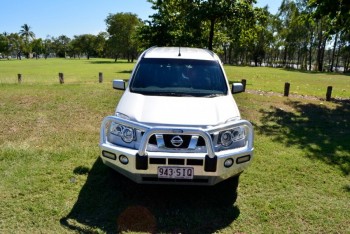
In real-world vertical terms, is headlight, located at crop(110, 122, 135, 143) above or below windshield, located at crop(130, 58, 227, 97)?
below

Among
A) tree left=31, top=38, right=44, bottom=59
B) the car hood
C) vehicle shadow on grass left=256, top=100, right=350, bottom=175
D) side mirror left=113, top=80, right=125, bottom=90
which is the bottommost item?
vehicle shadow on grass left=256, top=100, right=350, bottom=175

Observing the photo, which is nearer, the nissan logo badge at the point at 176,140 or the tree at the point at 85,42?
the nissan logo badge at the point at 176,140

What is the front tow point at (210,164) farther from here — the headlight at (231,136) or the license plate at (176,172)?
the headlight at (231,136)

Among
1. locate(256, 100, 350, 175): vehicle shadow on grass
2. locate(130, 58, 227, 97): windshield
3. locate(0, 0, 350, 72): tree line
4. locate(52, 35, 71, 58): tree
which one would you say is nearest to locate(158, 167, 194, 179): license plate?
locate(130, 58, 227, 97): windshield

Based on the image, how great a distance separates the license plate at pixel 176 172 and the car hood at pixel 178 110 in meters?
0.53

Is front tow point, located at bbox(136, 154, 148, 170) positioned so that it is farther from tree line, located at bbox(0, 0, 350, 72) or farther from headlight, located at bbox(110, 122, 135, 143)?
tree line, located at bbox(0, 0, 350, 72)

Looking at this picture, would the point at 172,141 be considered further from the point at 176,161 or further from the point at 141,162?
the point at 141,162

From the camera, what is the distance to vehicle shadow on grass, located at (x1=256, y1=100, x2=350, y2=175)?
5992mm

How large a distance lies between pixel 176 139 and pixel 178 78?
176 cm

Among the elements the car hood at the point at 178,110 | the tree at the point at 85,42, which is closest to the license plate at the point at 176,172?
the car hood at the point at 178,110

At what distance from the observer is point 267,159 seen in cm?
562

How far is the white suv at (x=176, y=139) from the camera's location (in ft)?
11.5

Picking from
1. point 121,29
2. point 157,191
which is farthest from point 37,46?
point 157,191

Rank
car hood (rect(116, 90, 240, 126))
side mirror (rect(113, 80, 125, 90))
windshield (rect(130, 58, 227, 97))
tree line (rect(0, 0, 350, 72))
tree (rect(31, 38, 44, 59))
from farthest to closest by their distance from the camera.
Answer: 1. tree (rect(31, 38, 44, 59))
2. tree line (rect(0, 0, 350, 72))
3. side mirror (rect(113, 80, 125, 90))
4. windshield (rect(130, 58, 227, 97))
5. car hood (rect(116, 90, 240, 126))
